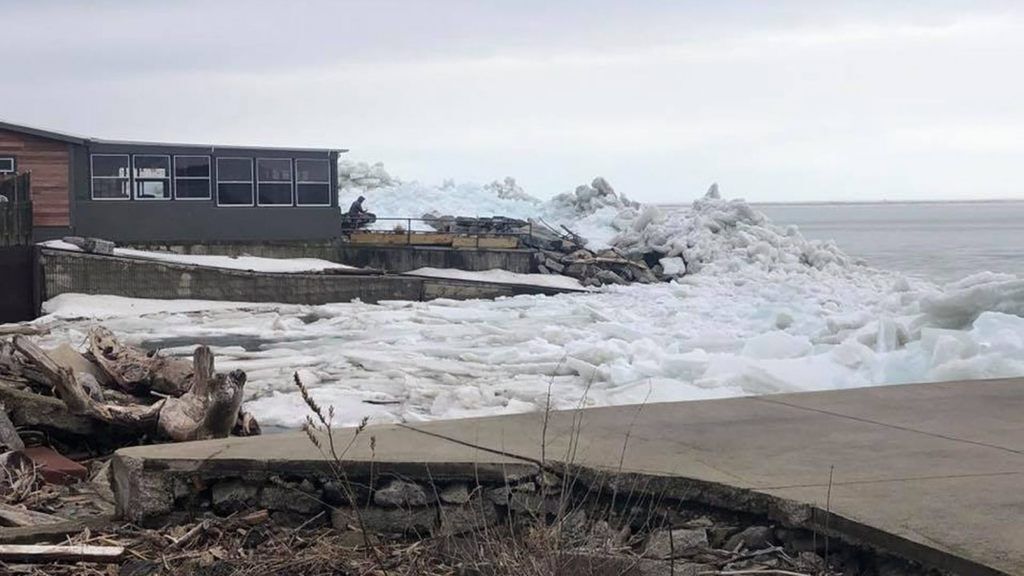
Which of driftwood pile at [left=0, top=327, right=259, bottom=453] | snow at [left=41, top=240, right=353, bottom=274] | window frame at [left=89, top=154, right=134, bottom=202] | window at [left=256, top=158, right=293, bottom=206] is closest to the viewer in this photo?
driftwood pile at [left=0, top=327, right=259, bottom=453]

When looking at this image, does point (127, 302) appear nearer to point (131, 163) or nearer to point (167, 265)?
point (167, 265)

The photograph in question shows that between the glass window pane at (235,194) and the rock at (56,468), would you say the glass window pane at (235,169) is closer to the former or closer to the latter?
the glass window pane at (235,194)

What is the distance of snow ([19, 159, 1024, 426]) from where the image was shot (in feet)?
41.0

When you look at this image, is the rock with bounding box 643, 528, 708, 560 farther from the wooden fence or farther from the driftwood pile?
the wooden fence

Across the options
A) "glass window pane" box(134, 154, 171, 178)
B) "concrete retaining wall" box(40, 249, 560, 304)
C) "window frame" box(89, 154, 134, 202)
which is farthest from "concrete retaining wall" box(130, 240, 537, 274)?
"concrete retaining wall" box(40, 249, 560, 304)

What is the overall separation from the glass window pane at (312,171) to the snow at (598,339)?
26.8ft

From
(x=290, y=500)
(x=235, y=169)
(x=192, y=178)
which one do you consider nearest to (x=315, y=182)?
(x=235, y=169)

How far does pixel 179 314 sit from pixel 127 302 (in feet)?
9.13

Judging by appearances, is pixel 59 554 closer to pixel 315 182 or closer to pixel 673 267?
pixel 315 182

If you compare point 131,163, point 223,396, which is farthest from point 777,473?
point 131,163

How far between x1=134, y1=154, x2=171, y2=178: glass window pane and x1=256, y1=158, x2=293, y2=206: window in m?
2.93

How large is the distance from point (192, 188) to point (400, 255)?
6.98m

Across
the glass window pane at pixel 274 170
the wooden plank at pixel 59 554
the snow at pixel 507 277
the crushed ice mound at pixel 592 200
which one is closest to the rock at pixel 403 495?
the wooden plank at pixel 59 554

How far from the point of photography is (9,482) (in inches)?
275
